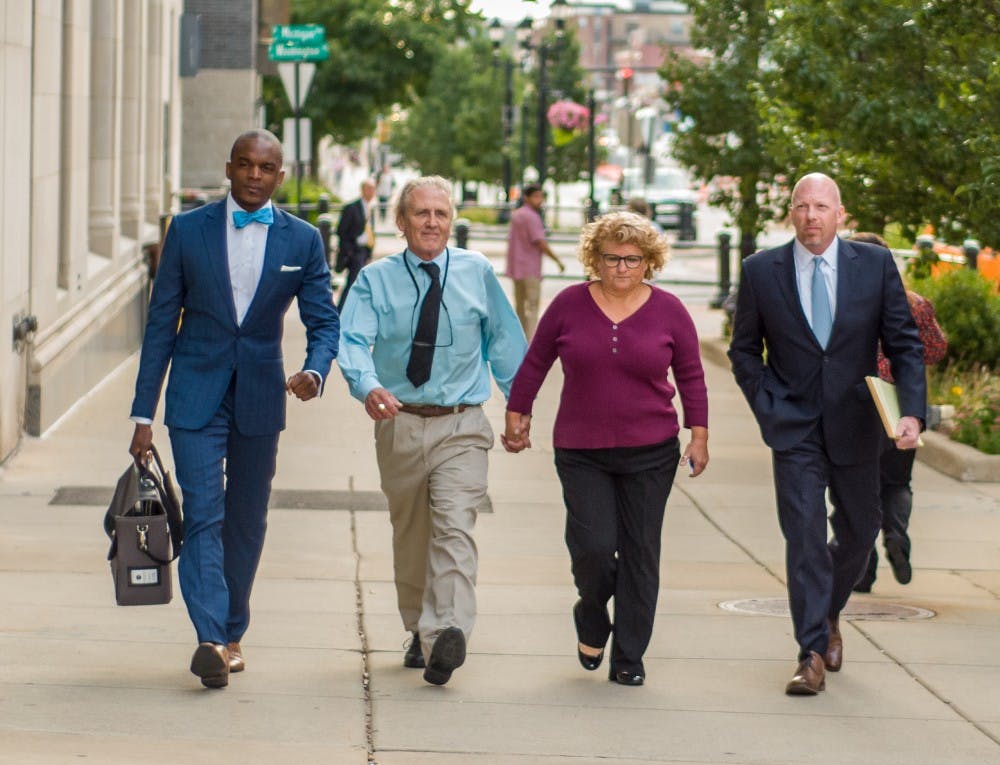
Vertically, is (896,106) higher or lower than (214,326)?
higher

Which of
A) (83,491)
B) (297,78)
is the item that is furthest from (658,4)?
(83,491)

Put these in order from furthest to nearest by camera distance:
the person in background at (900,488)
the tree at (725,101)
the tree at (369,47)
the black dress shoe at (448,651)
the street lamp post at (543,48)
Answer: the tree at (369,47) → the street lamp post at (543,48) → the tree at (725,101) → the person in background at (900,488) → the black dress shoe at (448,651)

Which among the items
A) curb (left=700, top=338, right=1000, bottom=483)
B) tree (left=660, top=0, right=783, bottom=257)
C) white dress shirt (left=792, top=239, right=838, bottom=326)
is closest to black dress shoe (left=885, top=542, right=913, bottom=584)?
white dress shirt (left=792, top=239, right=838, bottom=326)

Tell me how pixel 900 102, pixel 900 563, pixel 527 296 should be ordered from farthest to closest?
pixel 527 296
pixel 900 102
pixel 900 563

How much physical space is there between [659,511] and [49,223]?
815cm

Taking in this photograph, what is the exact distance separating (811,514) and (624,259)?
1.14 m

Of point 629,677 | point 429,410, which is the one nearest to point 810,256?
point 429,410

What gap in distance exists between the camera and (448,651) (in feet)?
22.2

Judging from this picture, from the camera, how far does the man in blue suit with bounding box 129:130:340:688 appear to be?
6.65 metres

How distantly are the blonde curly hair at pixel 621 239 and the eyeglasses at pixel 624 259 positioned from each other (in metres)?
0.04

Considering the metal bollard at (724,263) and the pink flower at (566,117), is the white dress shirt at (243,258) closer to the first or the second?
the metal bollard at (724,263)

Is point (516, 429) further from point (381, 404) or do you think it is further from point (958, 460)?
point (958, 460)

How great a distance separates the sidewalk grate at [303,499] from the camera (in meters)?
11.2

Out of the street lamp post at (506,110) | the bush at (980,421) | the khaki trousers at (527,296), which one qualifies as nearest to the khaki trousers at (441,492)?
the bush at (980,421)
